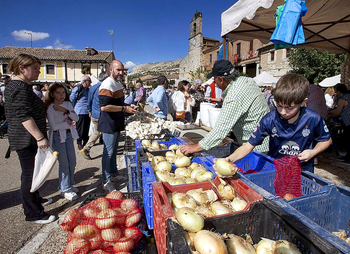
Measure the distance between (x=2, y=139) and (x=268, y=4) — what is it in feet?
30.3

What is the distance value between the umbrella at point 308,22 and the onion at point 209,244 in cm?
332

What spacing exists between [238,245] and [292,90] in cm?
114

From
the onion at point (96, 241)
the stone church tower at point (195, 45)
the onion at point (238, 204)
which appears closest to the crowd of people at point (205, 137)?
the onion at point (238, 204)

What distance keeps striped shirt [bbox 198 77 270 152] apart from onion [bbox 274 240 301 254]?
44.7 inches

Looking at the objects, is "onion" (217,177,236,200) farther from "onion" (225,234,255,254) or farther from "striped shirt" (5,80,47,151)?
"striped shirt" (5,80,47,151)

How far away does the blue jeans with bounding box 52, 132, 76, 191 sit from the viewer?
3068mm

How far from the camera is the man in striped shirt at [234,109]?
2.11 meters

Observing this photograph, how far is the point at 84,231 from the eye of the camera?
1636mm

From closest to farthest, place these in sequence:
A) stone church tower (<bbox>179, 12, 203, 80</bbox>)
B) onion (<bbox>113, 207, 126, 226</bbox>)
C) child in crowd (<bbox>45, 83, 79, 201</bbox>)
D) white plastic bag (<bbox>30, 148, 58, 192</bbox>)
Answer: onion (<bbox>113, 207, 126, 226</bbox>) → white plastic bag (<bbox>30, 148, 58, 192</bbox>) → child in crowd (<bbox>45, 83, 79, 201</bbox>) → stone church tower (<bbox>179, 12, 203, 80</bbox>)

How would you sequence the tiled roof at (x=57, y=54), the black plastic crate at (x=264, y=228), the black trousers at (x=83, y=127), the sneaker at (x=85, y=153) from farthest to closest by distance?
the tiled roof at (x=57, y=54), the black trousers at (x=83, y=127), the sneaker at (x=85, y=153), the black plastic crate at (x=264, y=228)

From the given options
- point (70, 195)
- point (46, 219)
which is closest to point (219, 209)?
point (46, 219)

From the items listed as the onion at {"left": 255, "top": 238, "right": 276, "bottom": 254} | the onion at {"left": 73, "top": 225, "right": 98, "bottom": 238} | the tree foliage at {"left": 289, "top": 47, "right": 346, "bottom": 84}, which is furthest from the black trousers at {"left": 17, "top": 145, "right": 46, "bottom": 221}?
the tree foliage at {"left": 289, "top": 47, "right": 346, "bottom": 84}

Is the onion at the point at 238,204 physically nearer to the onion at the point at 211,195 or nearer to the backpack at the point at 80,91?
the onion at the point at 211,195

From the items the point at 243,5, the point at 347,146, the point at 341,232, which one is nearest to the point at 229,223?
the point at 341,232
